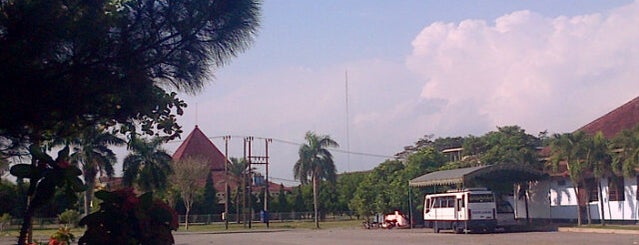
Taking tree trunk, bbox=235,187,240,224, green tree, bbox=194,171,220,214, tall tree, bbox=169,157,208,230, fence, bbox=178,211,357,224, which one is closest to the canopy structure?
tall tree, bbox=169,157,208,230

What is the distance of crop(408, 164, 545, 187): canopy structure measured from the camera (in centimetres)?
4203

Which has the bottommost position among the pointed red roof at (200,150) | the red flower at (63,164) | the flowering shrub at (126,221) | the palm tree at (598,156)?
the flowering shrub at (126,221)

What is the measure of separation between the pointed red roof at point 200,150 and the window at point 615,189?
45.2m

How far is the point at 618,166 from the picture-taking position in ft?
130

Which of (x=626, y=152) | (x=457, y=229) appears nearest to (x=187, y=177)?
(x=457, y=229)

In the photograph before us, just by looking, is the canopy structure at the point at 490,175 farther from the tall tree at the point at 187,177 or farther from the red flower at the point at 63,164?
the red flower at the point at 63,164

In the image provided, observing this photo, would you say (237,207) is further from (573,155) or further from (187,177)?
(573,155)

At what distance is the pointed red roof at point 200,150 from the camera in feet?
271

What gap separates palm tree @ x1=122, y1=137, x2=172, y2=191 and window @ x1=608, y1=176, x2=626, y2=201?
23975 mm

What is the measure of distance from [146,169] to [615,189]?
2641 cm

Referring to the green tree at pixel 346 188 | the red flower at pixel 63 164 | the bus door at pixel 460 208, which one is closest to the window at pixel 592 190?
the bus door at pixel 460 208

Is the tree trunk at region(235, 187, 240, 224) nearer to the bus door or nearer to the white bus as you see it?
the white bus

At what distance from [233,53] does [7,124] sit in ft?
7.98

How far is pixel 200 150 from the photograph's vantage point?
8500cm
